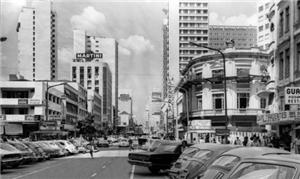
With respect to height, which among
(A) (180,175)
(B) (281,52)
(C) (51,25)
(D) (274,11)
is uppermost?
(C) (51,25)

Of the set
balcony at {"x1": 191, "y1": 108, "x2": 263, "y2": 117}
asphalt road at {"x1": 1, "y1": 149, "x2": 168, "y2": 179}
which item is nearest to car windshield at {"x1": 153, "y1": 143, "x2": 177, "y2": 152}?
asphalt road at {"x1": 1, "y1": 149, "x2": 168, "y2": 179}

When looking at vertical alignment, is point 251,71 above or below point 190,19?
below

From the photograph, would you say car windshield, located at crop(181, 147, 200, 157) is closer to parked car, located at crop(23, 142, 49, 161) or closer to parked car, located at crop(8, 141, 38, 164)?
parked car, located at crop(8, 141, 38, 164)

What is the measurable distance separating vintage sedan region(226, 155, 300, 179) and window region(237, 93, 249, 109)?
221 ft

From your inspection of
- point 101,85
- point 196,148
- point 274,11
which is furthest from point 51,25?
point 196,148

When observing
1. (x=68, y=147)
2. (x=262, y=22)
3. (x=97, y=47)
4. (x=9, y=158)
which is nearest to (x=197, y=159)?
(x=9, y=158)

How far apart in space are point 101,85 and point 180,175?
154 meters

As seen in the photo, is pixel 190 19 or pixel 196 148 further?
pixel 190 19

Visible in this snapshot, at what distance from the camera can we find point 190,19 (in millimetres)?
153000

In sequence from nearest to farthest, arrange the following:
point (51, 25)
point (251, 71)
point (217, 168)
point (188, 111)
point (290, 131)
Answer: point (217, 168) < point (290, 131) < point (251, 71) < point (188, 111) < point (51, 25)

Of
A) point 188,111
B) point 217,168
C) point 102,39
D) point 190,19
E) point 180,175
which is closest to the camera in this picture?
point 217,168

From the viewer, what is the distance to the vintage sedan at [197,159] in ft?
36.1

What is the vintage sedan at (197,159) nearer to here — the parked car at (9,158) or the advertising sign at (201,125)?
the parked car at (9,158)

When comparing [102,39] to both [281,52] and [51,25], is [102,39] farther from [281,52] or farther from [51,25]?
[281,52]
